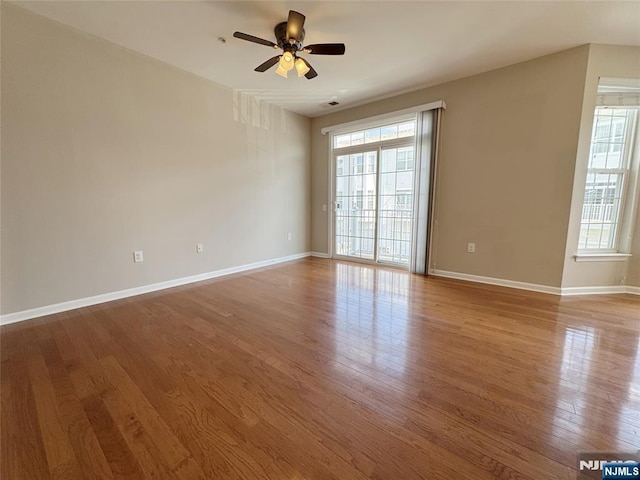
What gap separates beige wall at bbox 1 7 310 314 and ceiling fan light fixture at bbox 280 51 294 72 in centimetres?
162

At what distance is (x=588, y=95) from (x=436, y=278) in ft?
8.73

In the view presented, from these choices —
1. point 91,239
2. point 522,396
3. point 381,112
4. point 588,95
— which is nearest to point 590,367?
point 522,396

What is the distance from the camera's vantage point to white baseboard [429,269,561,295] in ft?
10.3

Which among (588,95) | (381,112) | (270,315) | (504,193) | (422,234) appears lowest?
(270,315)

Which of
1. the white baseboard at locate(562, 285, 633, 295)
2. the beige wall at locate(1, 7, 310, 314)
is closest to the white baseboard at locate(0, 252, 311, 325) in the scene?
the beige wall at locate(1, 7, 310, 314)

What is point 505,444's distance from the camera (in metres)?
1.15

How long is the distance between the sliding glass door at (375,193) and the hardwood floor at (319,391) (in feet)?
6.24

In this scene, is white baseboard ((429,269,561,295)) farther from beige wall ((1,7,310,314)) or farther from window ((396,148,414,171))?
beige wall ((1,7,310,314))

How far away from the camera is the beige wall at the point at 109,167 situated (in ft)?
7.54

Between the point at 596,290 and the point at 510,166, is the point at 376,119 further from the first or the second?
the point at 596,290

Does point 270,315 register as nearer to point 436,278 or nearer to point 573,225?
point 436,278

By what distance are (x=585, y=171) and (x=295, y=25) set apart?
137 inches

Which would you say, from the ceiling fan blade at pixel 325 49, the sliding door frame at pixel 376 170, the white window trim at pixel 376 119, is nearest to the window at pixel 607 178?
the white window trim at pixel 376 119

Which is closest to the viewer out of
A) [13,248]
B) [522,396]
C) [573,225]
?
[522,396]
